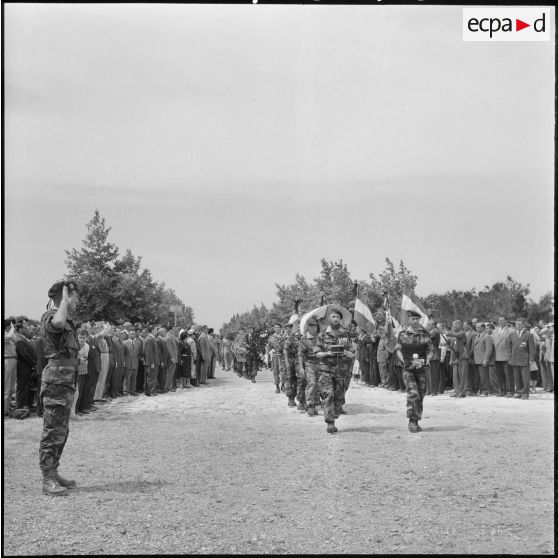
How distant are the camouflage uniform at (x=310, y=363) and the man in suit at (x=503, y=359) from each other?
5353 mm

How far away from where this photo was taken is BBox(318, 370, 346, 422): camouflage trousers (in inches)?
447

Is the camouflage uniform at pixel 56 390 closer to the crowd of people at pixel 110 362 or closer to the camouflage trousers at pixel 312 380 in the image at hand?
the crowd of people at pixel 110 362

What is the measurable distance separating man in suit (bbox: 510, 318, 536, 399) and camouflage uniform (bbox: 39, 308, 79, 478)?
38.4 ft

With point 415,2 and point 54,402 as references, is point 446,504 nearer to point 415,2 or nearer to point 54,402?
point 54,402

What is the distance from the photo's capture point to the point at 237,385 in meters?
23.8

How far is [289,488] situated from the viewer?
24.2 feet

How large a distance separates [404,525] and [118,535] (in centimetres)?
236

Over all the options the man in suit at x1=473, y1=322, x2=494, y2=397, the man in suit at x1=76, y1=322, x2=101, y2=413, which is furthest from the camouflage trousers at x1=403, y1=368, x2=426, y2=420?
the man in suit at x1=76, y1=322, x2=101, y2=413

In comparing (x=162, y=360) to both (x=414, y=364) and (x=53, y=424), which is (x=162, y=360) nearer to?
(x=414, y=364)

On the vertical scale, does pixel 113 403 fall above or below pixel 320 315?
below

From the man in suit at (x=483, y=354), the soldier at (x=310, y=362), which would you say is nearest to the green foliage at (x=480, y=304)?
the man in suit at (x=483, y=354)

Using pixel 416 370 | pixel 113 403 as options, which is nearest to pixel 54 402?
pixel 416 370

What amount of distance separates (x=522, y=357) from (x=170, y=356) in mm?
9569

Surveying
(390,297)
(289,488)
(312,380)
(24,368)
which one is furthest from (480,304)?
(289,488)
